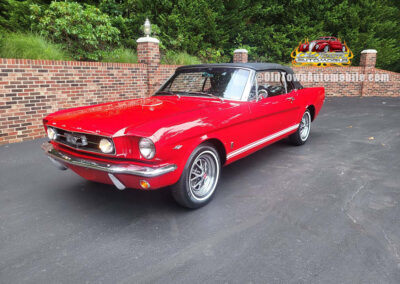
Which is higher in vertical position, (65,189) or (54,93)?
(54,93)

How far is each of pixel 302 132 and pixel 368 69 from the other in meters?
11.2

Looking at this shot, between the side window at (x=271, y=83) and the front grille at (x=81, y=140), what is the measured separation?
2.34 m

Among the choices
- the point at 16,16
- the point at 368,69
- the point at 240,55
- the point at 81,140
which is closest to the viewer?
the point at 81,140

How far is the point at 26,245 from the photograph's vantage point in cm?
270

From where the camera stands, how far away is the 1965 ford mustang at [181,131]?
2838mm

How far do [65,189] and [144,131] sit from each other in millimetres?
1825

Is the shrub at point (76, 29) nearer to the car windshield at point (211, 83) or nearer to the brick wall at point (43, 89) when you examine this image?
the brick wall at point (43, 89)

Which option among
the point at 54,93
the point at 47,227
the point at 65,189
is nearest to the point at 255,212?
the point at 47,227

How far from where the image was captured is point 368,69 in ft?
48.6

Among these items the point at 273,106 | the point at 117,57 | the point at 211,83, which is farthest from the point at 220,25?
the point at 211,83

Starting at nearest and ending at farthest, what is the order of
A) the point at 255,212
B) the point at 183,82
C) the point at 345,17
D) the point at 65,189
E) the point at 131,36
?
the point at 255,212
the point at 65,189
the point at 183,82
the point at 131,36
the point at 345,17

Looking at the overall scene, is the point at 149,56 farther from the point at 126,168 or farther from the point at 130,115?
the point at 126,168

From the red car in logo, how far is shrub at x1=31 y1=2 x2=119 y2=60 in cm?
1079

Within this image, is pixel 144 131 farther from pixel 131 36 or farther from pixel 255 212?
pixel 131 36
